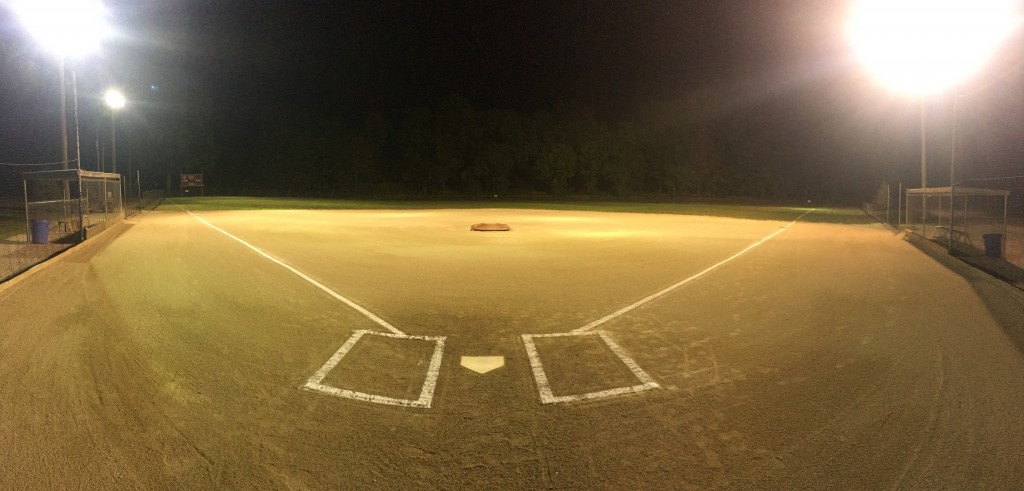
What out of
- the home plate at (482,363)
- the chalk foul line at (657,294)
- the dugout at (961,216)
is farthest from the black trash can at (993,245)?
the home plate at (482,363)

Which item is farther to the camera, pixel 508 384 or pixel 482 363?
pixel 482 363

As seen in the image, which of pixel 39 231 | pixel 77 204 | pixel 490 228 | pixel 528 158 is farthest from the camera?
pixel 528 158

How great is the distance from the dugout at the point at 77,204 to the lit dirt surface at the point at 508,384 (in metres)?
9.92

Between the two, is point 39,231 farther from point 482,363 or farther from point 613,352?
point 613,352

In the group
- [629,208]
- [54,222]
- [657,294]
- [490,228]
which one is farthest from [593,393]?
[629,208]

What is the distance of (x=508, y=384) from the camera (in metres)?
6.68

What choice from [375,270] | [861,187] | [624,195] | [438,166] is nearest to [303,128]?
[438,166]

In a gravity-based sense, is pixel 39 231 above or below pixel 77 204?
below

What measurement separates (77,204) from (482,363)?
29.8 metres

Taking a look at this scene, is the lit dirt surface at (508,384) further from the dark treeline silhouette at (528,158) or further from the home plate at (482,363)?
the dark treeline silhouette at (528,158)

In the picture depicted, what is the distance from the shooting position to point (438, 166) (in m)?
103

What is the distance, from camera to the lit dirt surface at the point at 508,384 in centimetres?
471

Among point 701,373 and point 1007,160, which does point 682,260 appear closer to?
point 701,373

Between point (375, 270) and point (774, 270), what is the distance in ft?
31.2
